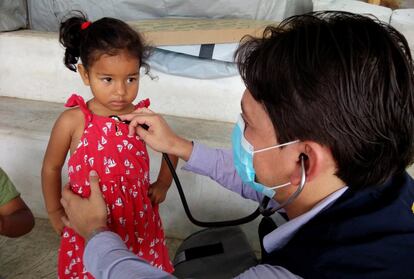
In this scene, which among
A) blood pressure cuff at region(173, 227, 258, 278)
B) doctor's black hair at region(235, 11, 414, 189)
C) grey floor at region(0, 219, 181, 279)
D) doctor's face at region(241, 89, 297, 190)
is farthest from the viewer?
grey floor at region(0, 219, 181, 279)

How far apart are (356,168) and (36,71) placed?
5.93 ft

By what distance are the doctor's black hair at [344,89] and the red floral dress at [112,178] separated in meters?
0.49

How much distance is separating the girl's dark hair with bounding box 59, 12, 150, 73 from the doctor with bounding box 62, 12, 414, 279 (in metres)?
0.38

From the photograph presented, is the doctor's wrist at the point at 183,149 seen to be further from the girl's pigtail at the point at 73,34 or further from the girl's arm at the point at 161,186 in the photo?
the girl's pigtail at the point at 73,34

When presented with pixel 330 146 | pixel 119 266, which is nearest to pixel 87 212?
pixel 119 266

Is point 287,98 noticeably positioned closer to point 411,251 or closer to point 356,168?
point 356,168

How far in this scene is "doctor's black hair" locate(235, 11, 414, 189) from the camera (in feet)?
2.27

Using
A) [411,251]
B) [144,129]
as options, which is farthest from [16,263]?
[411,251]

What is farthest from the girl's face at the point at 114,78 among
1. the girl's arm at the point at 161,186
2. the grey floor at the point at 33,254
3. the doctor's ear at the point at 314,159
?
the grey floor at the point at 33,254

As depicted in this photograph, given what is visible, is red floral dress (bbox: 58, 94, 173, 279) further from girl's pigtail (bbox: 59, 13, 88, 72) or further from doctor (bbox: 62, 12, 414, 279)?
doctor (bbox: 62, 12, 414, 279)

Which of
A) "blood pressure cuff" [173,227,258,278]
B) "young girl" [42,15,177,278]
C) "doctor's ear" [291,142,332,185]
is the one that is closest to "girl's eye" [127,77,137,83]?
"young girl" [42,15,177,278]

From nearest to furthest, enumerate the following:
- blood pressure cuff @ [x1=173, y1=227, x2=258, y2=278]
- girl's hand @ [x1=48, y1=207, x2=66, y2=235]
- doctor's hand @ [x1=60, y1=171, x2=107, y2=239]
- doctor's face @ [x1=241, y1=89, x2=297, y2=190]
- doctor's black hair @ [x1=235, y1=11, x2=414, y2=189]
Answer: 1. doctor's black hair @ [x1=235, y1=11, x2=414, y2=189]
2. doctor's face @ [x1=241, y1=89, x2=297, y2=190]
3. doctor's hand @ [x1=60, y1=171, x2=107, y2=239]
4. girl's hand @ [x1=48, y1=207, x2=66, y2=235]
5. blood pressure cuff @ [x1=173, y1=227, x2=258, y2=278]

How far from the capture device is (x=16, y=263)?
5.79 feet

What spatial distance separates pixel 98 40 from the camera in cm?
109
